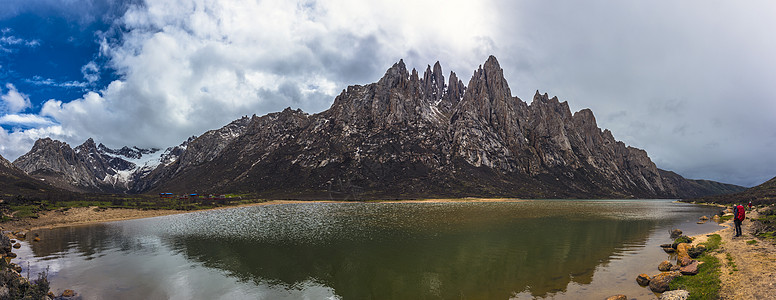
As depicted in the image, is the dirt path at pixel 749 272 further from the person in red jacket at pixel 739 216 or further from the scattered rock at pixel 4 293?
the scattered rock at pixel 4 293

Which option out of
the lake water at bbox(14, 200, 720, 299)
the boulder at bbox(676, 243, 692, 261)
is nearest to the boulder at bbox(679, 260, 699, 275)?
the lake water at bbox(14, 200, 720, 299)

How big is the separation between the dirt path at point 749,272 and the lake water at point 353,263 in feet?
15.9

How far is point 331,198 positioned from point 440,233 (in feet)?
467

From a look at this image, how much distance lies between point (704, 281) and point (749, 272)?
3.24 meters

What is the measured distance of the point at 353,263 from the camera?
35.1 metres

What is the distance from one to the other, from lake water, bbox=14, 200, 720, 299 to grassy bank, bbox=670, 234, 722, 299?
2547 millimetres

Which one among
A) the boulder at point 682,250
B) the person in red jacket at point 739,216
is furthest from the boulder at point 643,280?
the person in red jacket at point 739,216

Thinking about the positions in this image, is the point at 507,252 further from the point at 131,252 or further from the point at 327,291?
the point at 131,252

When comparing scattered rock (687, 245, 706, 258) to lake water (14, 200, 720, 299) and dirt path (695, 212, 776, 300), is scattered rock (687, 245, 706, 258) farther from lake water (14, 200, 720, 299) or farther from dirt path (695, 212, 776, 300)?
lake water (14, 200, 720, 299)

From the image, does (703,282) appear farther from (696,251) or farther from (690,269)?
(696,251)

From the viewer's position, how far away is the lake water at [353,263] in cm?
2666

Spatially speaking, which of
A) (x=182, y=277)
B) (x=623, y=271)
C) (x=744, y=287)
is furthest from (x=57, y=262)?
(x=744, y=287)

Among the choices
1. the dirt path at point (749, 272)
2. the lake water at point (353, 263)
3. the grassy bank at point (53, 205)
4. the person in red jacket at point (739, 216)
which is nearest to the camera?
the dirt path at point (749, 272)

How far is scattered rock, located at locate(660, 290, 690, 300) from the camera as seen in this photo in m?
21.2
